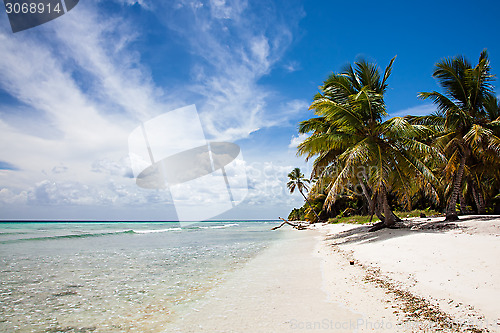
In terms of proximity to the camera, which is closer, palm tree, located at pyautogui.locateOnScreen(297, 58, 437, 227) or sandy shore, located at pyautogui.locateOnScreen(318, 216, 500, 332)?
sandy shore, located at pyautogui.locateOnScreen(318, 216, 500, 332)

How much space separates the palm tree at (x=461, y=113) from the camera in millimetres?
12227

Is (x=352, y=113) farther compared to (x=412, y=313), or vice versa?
(x=352, y=113)

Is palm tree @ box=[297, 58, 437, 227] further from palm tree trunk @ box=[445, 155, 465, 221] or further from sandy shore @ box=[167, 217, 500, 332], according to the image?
sandy shore @ box=[167, 217, 500, 332]

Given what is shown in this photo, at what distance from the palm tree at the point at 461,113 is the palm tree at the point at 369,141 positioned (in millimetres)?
1753

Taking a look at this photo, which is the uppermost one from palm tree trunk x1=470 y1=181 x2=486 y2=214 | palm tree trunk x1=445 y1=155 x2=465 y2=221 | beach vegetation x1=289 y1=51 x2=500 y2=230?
beach vegetation x1=289 y1=51 x2=500 y2=230

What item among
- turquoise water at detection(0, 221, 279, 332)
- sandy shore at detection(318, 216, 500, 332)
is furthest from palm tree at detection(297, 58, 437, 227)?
turquoise water at detection(0, 221, 279, 332)

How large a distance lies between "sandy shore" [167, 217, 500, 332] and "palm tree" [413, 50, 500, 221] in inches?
294

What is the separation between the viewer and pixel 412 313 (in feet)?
11.4

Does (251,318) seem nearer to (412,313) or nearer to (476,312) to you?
(412,313)

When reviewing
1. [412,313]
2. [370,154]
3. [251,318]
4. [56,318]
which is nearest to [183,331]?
[251,318]

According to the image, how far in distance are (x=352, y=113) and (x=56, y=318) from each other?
39.0 feet

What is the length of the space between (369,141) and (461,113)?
5.10 m

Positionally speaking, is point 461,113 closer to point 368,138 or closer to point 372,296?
point 368,138

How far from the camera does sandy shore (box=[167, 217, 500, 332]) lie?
10.8 ft
